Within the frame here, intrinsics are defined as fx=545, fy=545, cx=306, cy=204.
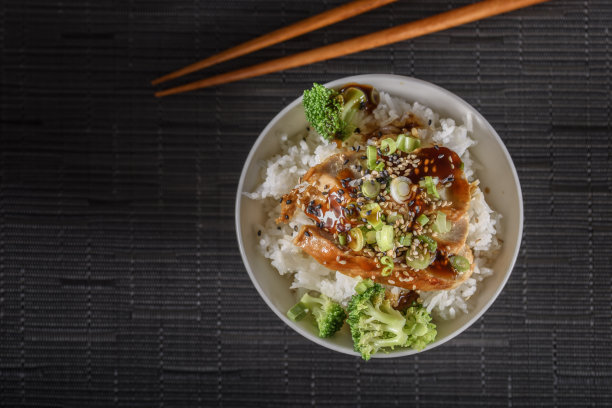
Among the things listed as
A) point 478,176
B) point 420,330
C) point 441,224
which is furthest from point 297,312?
point 478,176

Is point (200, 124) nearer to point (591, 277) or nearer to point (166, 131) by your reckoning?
point (166, 131)

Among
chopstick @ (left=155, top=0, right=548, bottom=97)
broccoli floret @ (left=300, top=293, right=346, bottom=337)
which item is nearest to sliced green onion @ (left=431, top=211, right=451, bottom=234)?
broccoli floret @ (left=300, top=293, right=346, bottom=337)

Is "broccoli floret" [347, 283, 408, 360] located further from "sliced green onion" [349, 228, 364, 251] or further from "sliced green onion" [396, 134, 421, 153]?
"sliced green onion" [396, 134, 421, 153]

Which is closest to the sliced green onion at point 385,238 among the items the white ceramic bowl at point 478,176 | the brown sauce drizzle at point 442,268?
the brown sauce drizzle at point 442,268

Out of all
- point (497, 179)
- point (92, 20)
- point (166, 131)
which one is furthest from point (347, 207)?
point (92, 20)

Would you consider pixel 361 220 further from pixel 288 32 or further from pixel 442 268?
pixel 288 32

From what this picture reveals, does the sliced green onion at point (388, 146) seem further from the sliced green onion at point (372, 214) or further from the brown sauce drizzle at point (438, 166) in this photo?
the sliced green onion at point (372, 214)
